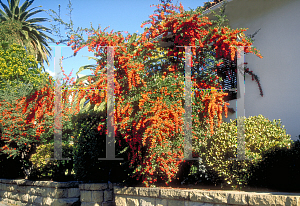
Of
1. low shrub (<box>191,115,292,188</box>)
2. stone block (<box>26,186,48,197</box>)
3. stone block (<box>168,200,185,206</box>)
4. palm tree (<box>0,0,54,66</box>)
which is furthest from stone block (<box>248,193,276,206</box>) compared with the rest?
palm tree (<box>0,0,54,66</box>)

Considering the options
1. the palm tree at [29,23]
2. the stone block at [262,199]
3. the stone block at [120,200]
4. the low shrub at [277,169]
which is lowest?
the stone block at [120,200]

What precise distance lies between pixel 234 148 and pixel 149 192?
75.3 inches

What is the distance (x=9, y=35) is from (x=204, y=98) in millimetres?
16995

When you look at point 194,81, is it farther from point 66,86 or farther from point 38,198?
point 38,198

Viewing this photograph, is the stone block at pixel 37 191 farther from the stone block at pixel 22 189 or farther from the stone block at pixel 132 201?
the stone block at pixel 132 201

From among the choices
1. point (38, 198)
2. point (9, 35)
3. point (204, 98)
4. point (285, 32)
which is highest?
point (9, 35)

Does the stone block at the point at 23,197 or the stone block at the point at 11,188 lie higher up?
the stone block at the point at 11,188

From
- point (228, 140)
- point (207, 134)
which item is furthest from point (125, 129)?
point (228, 140)

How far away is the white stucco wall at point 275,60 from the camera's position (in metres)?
7.21

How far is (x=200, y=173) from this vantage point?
604cm

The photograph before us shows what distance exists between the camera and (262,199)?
14.1ft

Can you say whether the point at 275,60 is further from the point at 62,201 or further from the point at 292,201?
the point at 62,201

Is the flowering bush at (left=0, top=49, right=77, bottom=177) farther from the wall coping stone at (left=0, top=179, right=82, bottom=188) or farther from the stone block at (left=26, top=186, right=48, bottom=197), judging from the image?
the stone block at (left=26, top=186, right=48, bottom=197)

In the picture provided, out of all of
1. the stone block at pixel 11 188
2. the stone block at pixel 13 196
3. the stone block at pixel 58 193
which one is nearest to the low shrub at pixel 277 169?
the stone block at pixel 58 193
